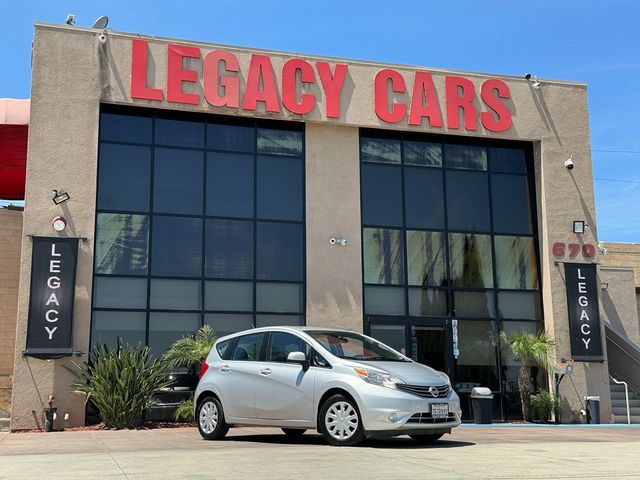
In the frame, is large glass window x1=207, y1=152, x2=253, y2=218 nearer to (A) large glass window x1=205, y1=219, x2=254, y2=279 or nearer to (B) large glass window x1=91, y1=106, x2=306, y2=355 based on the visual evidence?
(B) large glass window x1=91, y1=106, x2=306, y2=355

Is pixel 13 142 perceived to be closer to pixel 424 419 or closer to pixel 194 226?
pixel 194 226

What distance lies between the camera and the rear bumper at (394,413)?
9.63 metres

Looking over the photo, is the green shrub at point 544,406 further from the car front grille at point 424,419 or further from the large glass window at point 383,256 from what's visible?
the car front grille at point 424,419

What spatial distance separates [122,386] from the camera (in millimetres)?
15758

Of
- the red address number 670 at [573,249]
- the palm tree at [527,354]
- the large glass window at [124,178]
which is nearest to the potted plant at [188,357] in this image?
the large glass window at [124,178]

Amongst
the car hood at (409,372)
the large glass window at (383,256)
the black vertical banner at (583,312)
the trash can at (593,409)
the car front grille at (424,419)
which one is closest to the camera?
the car front grille at (424,419)

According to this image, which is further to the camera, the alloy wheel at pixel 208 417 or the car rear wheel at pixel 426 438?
the alloy wheel at pixel 208 417

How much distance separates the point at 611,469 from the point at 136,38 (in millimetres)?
14306

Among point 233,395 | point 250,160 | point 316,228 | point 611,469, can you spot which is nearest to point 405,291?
point 316,228

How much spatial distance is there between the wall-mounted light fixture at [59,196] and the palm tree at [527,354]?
423 inches

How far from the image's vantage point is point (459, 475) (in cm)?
695

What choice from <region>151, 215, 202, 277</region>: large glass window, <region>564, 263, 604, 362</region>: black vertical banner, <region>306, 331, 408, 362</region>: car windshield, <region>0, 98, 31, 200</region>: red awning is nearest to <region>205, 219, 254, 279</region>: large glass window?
<region>151, 215, 202, 277</region>: large glass window

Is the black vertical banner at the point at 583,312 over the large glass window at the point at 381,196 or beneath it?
beneath

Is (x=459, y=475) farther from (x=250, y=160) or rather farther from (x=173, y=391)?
(x=250, y=160)
